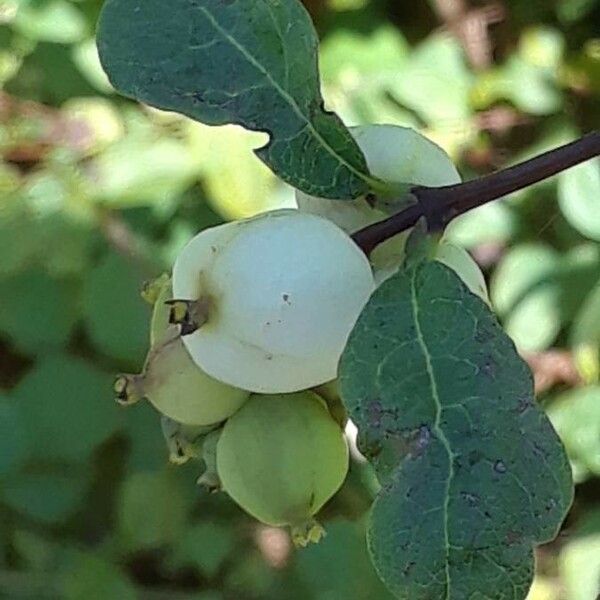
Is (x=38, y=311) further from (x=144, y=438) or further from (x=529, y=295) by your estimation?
(x=529, y=295)

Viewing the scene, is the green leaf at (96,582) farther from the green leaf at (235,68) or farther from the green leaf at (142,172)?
the green leaf at (235,68)

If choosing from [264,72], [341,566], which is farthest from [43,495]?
[264,72]

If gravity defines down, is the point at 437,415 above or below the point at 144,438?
above

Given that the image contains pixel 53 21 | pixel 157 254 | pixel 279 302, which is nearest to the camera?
pixel 279 302

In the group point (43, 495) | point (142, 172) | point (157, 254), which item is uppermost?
point (142, 172)

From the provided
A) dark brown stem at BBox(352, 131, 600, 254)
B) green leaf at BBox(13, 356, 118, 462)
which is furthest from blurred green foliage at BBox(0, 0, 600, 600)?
dark brown stem at BBox(352, 131, 600, 254)

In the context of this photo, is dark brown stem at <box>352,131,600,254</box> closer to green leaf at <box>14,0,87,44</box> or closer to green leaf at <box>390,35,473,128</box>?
green leaf at <box>390,35,473,128</box>

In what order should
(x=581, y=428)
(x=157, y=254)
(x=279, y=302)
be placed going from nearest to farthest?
(x=279, y=302) < (x=581, y=428) < (x=157, y=254)

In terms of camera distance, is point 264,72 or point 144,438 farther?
point 144,438
